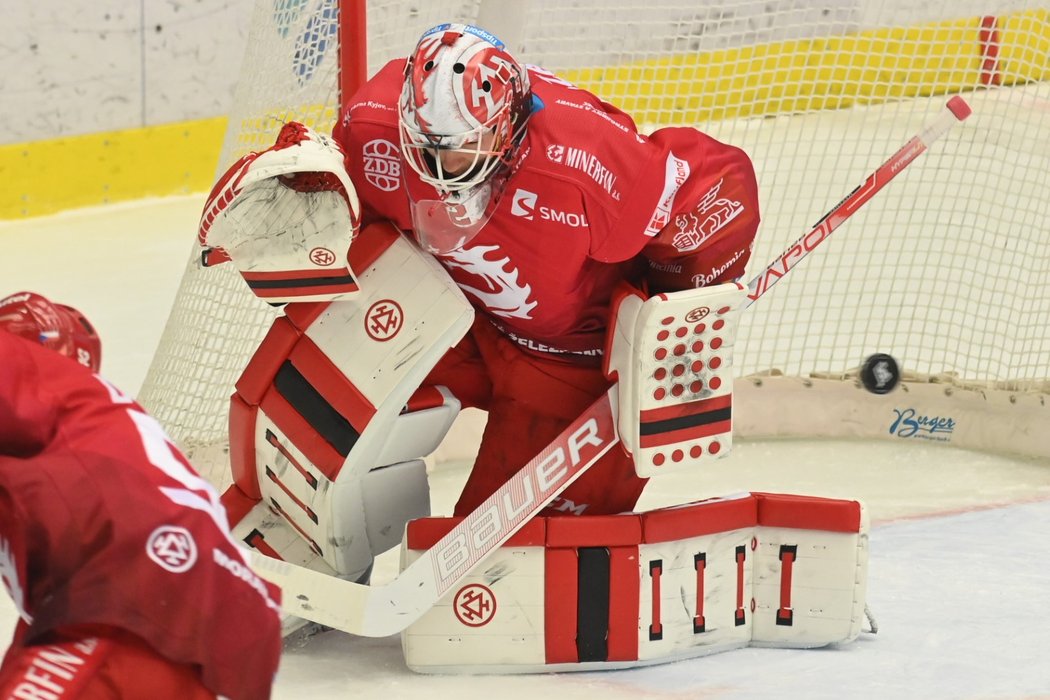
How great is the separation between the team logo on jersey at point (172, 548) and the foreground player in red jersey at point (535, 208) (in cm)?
84

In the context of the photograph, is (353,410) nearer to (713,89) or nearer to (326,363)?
(326,363)

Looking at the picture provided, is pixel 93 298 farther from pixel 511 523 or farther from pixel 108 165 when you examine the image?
pixel 511 523

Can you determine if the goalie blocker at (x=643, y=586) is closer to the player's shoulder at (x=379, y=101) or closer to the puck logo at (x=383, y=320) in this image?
the puck logo at (x=383, y=320)

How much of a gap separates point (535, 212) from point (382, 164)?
260 mm

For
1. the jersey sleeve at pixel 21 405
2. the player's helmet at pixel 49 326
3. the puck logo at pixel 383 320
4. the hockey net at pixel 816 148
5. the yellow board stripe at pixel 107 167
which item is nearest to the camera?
the jersey sleeve at pixel 21 405

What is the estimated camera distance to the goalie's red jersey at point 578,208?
2.21 metres

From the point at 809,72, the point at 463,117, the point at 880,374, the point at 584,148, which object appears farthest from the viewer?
the point at 809,72

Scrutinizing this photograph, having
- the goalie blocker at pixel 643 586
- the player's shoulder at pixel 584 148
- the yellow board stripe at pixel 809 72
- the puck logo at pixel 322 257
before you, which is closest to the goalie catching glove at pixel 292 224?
the puck logo at pixel 322 257

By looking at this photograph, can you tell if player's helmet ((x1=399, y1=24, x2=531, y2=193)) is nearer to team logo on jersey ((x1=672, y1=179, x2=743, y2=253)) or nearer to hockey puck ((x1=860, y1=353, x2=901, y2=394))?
team logo on jersey ((x1=672, y1=179, x2=743, y2=253))

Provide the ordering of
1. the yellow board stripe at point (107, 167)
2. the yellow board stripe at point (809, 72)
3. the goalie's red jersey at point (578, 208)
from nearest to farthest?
the goalie's red jersey at point (578, 208) < the yellow board stripe at point (809, 72) < the yellow board stripe at point (107, 167)

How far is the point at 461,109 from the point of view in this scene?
2105 mm

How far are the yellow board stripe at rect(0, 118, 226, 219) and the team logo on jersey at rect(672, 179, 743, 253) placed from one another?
3.26m

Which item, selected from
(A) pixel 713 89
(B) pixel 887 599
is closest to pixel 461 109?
(B) pixel 887 599

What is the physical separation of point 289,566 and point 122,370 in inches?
67.0
